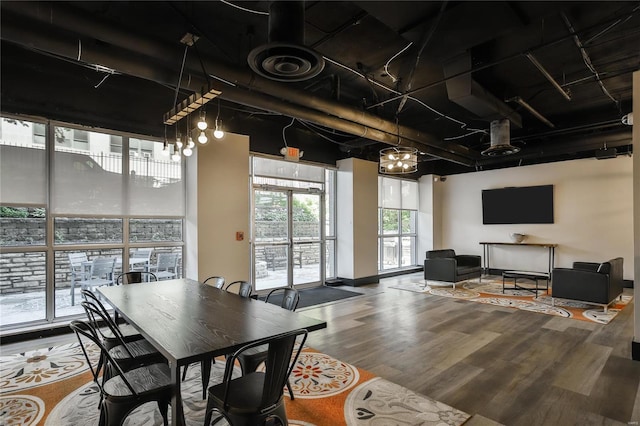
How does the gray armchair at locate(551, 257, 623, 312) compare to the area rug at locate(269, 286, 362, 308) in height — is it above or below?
above

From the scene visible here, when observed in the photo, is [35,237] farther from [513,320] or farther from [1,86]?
[513,320]

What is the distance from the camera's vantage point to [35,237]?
421 centimetres

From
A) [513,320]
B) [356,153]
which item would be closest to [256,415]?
[513,320]

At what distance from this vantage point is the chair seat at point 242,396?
1.82 meters

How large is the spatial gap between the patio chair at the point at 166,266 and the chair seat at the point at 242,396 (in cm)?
366

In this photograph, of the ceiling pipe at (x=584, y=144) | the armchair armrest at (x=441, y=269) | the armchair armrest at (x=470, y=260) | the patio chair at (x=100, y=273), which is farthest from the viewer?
the armchair armrest at (x=470, y=260)

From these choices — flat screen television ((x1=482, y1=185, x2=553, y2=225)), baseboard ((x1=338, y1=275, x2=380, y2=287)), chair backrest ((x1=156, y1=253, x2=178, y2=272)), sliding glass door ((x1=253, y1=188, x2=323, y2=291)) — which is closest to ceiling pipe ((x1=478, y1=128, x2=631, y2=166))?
flat screen television ((x1=482, y1=185, x2=553, y2=225))

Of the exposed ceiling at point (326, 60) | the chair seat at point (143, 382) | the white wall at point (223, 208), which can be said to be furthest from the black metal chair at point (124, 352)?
the white wall at point (223, 208)

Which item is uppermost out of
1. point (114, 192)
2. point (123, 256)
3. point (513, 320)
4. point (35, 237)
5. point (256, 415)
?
point (114, 192)

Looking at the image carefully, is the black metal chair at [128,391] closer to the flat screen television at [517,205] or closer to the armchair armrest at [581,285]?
the armchair armrest at [581,285]

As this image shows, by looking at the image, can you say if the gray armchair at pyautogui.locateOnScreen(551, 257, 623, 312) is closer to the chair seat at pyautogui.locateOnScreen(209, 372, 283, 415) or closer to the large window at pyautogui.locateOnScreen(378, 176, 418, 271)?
the large window at pyautogui.locateOnScreen(378, 176, 418, 271)

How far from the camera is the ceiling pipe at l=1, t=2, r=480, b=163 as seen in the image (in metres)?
2.51

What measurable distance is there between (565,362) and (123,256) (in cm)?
572

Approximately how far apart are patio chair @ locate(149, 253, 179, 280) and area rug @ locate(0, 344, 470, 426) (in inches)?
70.6
